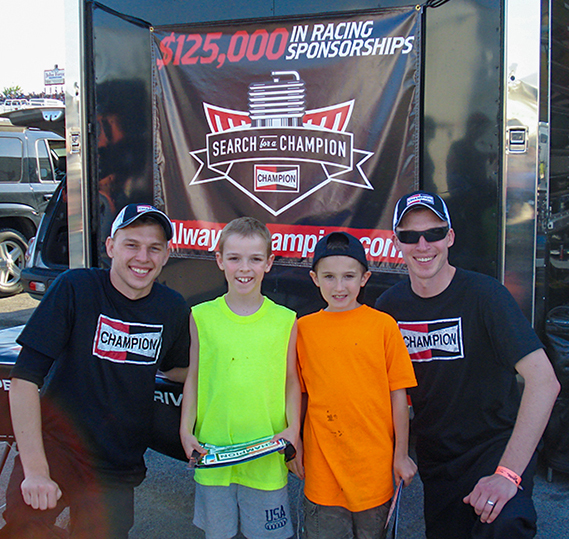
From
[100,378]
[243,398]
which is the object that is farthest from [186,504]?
[243,398]

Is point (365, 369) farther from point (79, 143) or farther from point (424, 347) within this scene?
point (79, 143)

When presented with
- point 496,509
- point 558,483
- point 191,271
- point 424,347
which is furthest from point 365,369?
point 558,483

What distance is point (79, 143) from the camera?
3.44 metres

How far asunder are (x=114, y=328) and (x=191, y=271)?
1147mm

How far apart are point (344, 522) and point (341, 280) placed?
866 millimetres

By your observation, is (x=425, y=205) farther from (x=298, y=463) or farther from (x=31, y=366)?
(x=31, y=366)

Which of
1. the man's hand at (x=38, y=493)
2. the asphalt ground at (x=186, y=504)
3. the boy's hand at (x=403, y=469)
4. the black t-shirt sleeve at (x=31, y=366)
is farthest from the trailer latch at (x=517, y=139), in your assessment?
the man's hand at (x=38, y=493)

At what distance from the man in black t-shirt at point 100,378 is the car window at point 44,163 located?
7.52 m

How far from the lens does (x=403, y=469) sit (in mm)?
1960

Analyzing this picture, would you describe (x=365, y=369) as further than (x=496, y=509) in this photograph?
Yes

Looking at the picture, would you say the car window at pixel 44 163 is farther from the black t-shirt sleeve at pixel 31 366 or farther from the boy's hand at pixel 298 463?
the boy's hand at pixel 298 463

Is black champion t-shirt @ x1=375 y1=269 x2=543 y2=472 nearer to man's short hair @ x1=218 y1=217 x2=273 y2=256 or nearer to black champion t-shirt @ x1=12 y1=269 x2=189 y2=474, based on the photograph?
man's short hair @ x1=218 y1=217 x2=273 y2=256

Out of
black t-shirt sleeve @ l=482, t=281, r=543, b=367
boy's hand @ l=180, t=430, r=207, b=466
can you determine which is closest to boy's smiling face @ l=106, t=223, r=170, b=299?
boy's hand @ l=180, t=430, r=207, b=466

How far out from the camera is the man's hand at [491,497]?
1.88 metres
